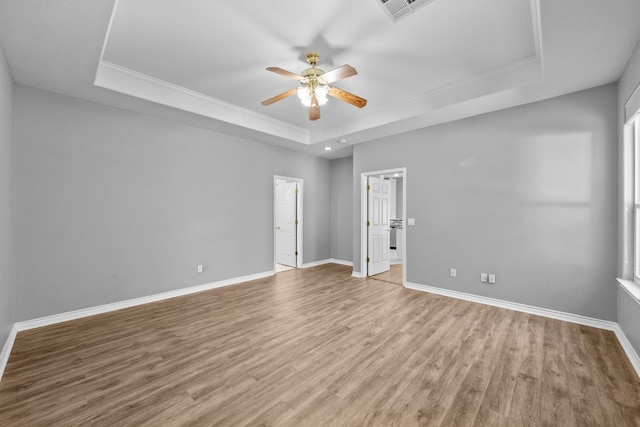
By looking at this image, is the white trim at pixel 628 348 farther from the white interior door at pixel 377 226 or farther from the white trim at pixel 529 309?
the white interior door at pixel 377 226

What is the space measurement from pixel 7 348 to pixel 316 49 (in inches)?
164

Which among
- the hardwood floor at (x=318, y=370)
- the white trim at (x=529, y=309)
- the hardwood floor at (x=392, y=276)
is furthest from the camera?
the hardwood floor at (x=392, y=276)

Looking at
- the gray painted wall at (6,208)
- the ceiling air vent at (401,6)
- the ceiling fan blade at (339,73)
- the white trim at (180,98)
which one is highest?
the ceiling air vent at (401,6)

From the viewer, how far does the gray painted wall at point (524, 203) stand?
3.11m

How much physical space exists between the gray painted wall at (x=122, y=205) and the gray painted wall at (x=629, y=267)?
5105mm

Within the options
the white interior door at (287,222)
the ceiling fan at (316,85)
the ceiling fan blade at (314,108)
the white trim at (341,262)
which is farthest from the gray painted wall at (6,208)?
the white trim at (341,262)

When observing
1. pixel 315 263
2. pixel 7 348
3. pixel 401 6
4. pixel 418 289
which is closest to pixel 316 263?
pixel 315 263

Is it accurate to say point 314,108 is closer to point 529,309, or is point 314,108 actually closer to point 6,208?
point 6,208

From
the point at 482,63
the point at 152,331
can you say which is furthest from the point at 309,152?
the point at 152,331

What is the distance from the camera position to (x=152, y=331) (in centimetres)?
301

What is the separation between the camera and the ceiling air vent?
82.7 inches

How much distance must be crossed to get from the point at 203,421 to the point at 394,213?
8475 millimetres

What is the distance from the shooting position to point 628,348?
2.52m

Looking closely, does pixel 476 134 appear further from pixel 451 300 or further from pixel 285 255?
pixel 285 255
